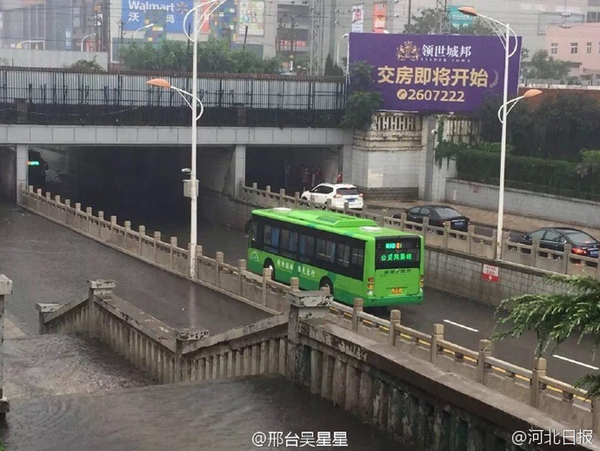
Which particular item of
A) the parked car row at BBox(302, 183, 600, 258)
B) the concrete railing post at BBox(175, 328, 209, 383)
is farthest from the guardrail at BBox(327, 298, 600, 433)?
the parked car row at BBox(302, 183, 600, 258)

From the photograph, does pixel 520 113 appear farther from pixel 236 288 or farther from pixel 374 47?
pixel 236 288

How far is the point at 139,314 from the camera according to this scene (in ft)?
71.1

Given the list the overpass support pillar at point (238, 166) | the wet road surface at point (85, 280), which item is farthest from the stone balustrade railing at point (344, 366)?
the overpass support pillar at point (238, 166)

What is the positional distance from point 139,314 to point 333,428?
833 cm

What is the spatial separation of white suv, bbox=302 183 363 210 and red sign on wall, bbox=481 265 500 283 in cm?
1378

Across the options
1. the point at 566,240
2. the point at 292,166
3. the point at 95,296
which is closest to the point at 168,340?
the point at 95,296

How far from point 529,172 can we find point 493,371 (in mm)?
32018

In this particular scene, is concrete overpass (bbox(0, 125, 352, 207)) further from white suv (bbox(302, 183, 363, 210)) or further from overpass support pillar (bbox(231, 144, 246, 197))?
white suv (bbox(302, 183, 363, 210))

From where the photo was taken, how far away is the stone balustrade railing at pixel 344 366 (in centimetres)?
1268

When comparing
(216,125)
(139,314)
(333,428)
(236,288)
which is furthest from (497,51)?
(333,428)

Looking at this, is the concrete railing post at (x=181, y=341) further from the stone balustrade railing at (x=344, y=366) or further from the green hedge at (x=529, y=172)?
the green hedge at (x=529, y=172)

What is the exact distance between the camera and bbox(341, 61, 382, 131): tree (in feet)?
168

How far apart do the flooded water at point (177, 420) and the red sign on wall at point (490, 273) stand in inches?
665

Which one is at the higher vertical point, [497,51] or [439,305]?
[497,51]
